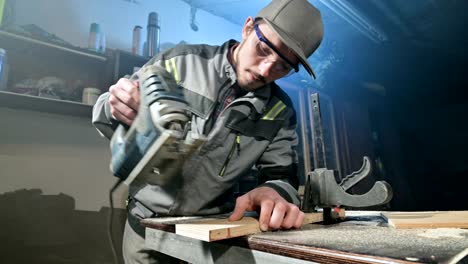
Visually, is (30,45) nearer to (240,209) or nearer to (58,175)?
(58,175)

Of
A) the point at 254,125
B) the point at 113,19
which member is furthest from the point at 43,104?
the point at 254,125

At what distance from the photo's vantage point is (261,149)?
1070 mm

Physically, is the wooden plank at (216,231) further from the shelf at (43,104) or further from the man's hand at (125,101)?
the shelf at (43,104)

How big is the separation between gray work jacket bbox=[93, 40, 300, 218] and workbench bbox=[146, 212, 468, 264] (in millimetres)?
287

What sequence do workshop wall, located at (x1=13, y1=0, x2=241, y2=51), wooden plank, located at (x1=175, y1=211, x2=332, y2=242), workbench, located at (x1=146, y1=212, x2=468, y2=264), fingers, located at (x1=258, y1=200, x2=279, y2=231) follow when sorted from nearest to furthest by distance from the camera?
workbench, located at (x1=146, y1=212, x2=468, y2=264) → wooden plank, located at (x1=175, y1=211, x2=332, y2=242) → fingers, located at (x1=258, y1=200, x2=279, y2=231) → workshop wall, located at (x1=13, y1=0, x2=241, y2=51)

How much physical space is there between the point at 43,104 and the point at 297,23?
1.36 m

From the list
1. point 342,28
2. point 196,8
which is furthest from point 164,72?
point 342,28

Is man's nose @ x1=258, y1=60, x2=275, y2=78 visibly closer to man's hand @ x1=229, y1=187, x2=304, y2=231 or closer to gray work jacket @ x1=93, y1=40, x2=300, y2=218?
gray work jacket @ x1=93, y1=40, x2=300, y2=218

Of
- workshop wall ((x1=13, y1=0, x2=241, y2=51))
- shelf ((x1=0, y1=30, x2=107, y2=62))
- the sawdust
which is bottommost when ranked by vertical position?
the sawdust

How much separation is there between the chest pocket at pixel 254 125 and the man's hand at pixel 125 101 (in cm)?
41

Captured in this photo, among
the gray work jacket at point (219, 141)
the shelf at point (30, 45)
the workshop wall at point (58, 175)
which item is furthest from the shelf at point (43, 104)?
the gray work jacket at point (219, 141)

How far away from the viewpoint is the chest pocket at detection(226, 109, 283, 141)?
3.37 ft

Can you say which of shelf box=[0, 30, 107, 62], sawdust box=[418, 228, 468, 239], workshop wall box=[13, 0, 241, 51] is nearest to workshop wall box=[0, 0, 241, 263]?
workshop wall box=[13, 0, 241, 51]

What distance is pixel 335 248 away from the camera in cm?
42
